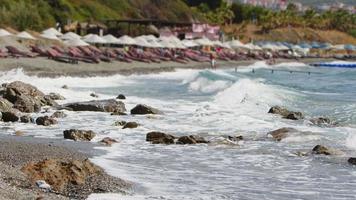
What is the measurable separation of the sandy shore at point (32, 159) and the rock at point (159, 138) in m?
1.75

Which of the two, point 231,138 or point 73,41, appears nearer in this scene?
point 231,138

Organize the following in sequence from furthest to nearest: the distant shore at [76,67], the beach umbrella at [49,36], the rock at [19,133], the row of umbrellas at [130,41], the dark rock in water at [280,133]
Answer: the row of umbrellas at [130,41] → the beach umbrella at [49,36] → the distant shore at [76,67] → the dark rock in water at [280,133] → the rock at [19,133]

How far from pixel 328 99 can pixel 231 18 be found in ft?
356

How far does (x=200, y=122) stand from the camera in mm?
21812

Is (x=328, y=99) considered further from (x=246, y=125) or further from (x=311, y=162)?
(x=311, y=162)

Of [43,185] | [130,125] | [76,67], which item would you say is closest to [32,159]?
[43,185]

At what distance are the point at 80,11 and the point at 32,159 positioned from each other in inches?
3141

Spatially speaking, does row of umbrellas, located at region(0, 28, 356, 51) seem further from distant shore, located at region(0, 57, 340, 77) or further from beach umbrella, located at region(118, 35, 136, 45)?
distant shore, located at region(0, 57, 340, 77)

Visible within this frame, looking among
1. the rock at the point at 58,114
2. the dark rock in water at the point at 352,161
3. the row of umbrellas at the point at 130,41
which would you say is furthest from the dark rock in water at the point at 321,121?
the row of umbrellas at the point at 130,41

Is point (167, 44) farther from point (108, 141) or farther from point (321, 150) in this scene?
point (321, 150)

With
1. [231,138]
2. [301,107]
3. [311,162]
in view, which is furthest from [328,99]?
[311,162]

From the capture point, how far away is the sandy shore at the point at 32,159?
390 inches

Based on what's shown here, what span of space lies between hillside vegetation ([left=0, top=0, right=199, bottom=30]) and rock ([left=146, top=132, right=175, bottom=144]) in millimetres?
48032

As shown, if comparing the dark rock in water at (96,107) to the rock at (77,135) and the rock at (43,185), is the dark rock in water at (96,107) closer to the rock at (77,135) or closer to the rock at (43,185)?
the rock at (77,135)
